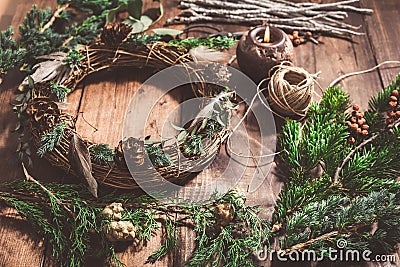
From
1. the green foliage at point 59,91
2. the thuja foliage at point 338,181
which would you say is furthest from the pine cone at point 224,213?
the green foliage at point 59,91

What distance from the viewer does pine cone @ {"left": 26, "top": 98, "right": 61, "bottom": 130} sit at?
157cm

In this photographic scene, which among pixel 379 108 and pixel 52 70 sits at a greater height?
pixel 52 70

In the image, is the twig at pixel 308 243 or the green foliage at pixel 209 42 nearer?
the twig at pixel 308 243

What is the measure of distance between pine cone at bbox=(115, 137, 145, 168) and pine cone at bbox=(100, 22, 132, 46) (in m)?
0.47

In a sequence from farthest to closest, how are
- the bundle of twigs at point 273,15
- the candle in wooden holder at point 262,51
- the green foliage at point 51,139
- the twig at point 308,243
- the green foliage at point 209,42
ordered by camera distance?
the bundle of twigs at point 273,15
the green foliage at point 209,42
the candle in wooden holder at point 262,51
the green foliage at point 51,139
the twig at point 308,243

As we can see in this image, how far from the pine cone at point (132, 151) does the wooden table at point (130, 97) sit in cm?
21

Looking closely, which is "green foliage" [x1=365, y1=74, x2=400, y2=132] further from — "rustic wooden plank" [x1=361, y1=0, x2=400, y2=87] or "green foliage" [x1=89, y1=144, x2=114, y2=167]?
"green foliage" [x1=89, y1=144, x2=114, y2=167]

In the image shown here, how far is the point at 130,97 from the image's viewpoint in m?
1.82

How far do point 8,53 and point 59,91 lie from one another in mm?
261

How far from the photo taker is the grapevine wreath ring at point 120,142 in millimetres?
1474

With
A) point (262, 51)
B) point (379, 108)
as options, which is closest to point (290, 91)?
point (262, 51)

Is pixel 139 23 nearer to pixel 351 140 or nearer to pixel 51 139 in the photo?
pixel 51 139

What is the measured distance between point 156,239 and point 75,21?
95 cm

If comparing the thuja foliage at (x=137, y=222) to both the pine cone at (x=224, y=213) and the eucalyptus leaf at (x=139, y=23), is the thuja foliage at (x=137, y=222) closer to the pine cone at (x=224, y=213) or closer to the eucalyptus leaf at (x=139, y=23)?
the pine cone at (x=224, y=213)
